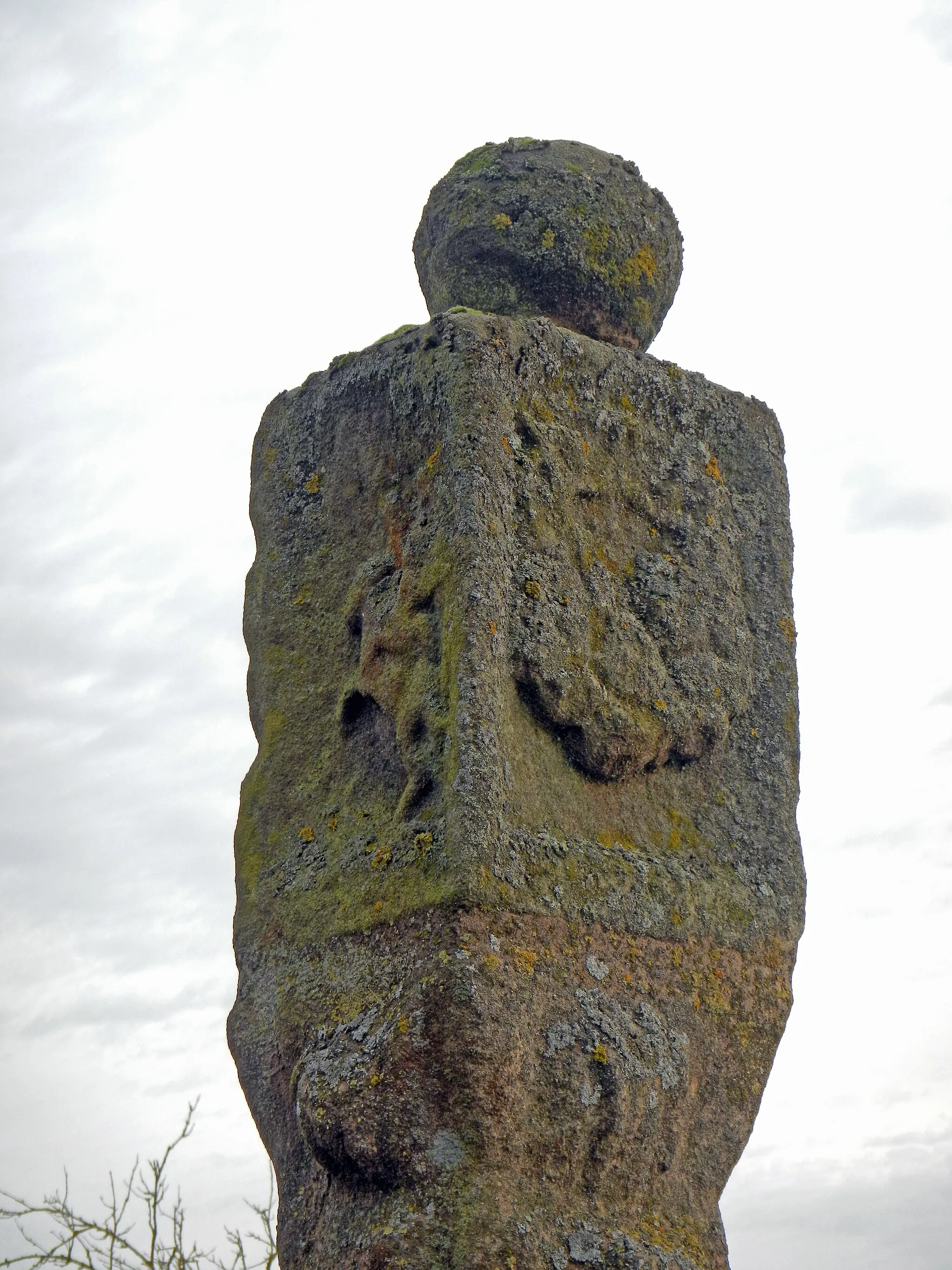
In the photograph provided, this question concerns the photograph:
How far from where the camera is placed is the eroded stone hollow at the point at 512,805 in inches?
140

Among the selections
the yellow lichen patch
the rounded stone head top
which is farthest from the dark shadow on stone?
the yellow lichen patch

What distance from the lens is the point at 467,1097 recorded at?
3449mm

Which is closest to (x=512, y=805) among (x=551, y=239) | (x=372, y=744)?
(x=372, y=744)

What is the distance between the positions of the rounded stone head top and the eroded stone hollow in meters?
0.24

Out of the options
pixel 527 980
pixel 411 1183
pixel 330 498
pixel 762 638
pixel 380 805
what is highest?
pixel 330 498

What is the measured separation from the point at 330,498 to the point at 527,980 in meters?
1.63

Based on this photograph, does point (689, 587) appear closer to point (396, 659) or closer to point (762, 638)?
point (762, 638)

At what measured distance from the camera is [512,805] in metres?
3.76

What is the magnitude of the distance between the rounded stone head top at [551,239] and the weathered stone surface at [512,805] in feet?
0.84

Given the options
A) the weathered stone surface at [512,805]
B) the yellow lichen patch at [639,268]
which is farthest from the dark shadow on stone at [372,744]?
the yellow lichen patch at [639,268]

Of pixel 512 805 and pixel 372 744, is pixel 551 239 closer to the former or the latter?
pixel 372 744

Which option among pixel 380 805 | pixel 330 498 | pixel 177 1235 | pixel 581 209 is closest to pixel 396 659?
pixel 380 805

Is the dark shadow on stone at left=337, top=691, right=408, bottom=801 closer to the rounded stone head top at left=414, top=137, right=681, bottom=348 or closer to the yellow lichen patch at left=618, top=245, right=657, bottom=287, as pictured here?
the rounded stone head top at left=414, top=137, right=681, bottom=348

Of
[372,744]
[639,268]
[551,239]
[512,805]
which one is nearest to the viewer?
[512,805]
